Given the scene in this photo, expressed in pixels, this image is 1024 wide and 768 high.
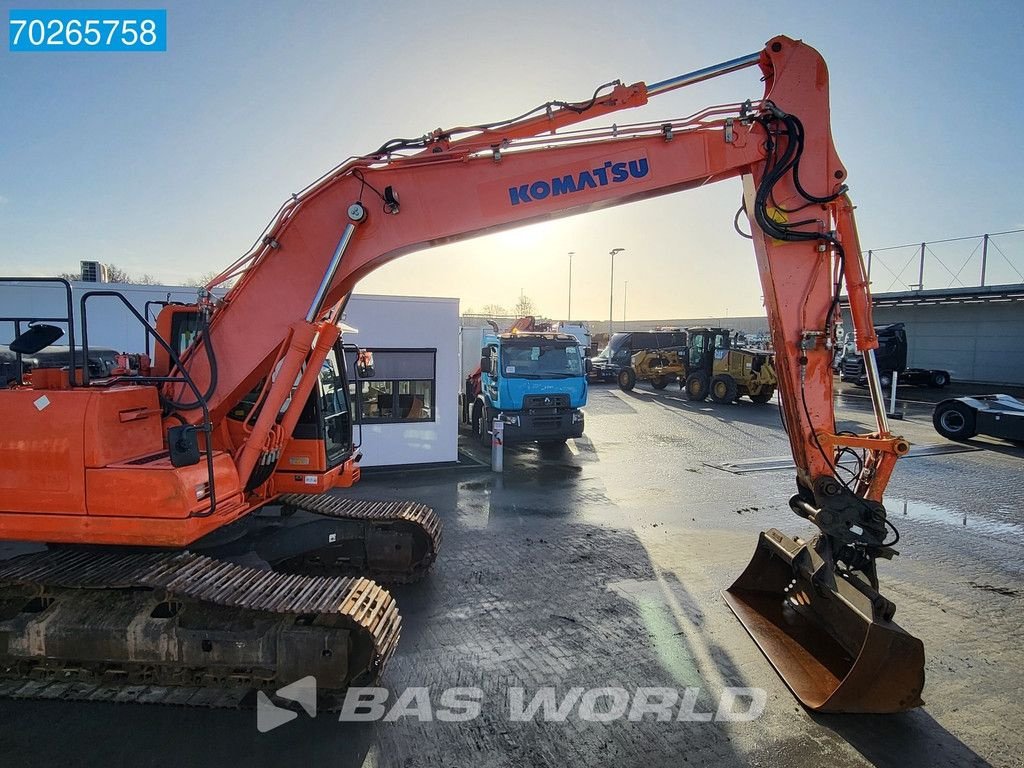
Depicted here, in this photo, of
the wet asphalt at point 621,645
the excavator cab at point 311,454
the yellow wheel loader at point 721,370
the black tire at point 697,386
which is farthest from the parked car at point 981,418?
the excavator cab at point 311,454

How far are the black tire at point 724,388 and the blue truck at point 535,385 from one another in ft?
34.3

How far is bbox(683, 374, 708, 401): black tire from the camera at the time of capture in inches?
886

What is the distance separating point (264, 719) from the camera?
3.75m

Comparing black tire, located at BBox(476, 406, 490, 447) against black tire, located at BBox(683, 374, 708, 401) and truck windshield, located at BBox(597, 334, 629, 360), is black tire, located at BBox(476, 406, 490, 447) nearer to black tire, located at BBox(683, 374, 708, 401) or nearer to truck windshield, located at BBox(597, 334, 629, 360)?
black tire, located at BBox(683, 374, 708, 401)

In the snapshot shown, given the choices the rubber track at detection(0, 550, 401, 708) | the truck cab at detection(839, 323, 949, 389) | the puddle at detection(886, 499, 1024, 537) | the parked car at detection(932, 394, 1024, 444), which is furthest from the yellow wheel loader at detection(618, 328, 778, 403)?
the rubber track at detection(0, 550, 401, 708)

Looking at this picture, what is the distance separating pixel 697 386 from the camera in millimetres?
22609

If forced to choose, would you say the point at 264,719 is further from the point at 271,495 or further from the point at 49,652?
the point at 271,495

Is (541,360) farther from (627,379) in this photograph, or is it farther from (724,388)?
(627,379)

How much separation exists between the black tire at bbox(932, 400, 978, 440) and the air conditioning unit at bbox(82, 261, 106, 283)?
1911 cm

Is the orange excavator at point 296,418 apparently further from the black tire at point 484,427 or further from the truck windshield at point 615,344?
the truck windshield at point 615,344

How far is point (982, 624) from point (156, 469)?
279 inches

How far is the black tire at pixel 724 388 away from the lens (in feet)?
70.2

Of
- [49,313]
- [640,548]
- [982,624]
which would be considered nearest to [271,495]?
[640,548]

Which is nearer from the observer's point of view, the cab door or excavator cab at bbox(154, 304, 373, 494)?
excavator cab at bbox(154, 304, 373, 494)
